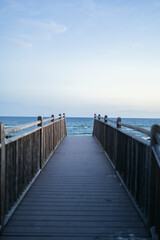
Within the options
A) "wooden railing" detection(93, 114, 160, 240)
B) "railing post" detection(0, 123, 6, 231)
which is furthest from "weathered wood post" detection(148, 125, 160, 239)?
"railing post" detection(0, 123, 6, 231)

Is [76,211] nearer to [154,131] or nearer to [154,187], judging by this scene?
[154,187]

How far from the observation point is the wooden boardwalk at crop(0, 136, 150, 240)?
242cm

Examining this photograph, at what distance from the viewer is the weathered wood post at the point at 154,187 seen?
2.25 meters

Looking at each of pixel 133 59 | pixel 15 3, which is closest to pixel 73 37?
pixel 15 3

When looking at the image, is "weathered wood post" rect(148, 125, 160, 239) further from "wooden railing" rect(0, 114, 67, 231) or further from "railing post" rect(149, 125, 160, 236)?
"wooden railing" rect(0, 114, 67, 231)

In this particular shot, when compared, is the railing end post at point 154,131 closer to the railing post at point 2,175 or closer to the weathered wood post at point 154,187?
the weathered wood post at point 154,187

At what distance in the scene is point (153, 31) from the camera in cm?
1320

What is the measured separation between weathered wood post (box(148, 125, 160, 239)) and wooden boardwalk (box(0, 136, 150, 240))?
213mm

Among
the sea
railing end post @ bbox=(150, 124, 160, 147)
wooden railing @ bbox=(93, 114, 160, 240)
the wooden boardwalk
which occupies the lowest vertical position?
the sea

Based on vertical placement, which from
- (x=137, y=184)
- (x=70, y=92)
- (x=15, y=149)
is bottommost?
(x=137, y=184)

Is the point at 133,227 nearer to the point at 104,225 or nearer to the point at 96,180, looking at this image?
the point at 104,225

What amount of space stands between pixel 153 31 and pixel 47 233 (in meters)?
13.8

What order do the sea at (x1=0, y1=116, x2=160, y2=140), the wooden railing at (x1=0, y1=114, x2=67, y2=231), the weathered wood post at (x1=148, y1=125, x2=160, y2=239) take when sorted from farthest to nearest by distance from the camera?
the sea at (x1=0, y1=116, x2=160, y2=140), the wooden railing at (x1=0, y1=114, x2=67, y2=231), the weathered wood post at (x1=148, y1=125, x2=160, y2=239)

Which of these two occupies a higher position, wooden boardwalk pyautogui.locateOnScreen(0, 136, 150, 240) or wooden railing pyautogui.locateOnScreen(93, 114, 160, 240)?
wooden railing pyautogui.locateOnScreen(93, 114, 160, 240)
